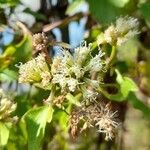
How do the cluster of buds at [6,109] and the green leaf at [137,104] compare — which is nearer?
the cluster of buds at [6,109]

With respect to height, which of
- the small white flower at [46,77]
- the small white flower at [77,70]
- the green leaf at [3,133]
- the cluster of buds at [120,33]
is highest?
the cluster of buds at [120,33]

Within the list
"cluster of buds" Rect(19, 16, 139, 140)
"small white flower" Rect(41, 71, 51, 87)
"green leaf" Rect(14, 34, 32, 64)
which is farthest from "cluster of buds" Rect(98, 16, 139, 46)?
"green leaf" Rect(14, 34, 32, 64)

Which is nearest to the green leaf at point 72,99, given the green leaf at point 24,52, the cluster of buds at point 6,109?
the cluster of buds at point 6,109

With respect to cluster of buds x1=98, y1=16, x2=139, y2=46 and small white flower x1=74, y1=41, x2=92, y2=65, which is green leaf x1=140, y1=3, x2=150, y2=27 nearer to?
cluster of buds x1=98, y1=16, x2=139, y2=46

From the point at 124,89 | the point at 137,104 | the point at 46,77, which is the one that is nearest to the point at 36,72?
the point at 46,77

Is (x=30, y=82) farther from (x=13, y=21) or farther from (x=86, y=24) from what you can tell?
(x=86, y=24)

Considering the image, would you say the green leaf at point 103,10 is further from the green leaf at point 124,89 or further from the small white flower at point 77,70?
the small white flower at point 77,70
